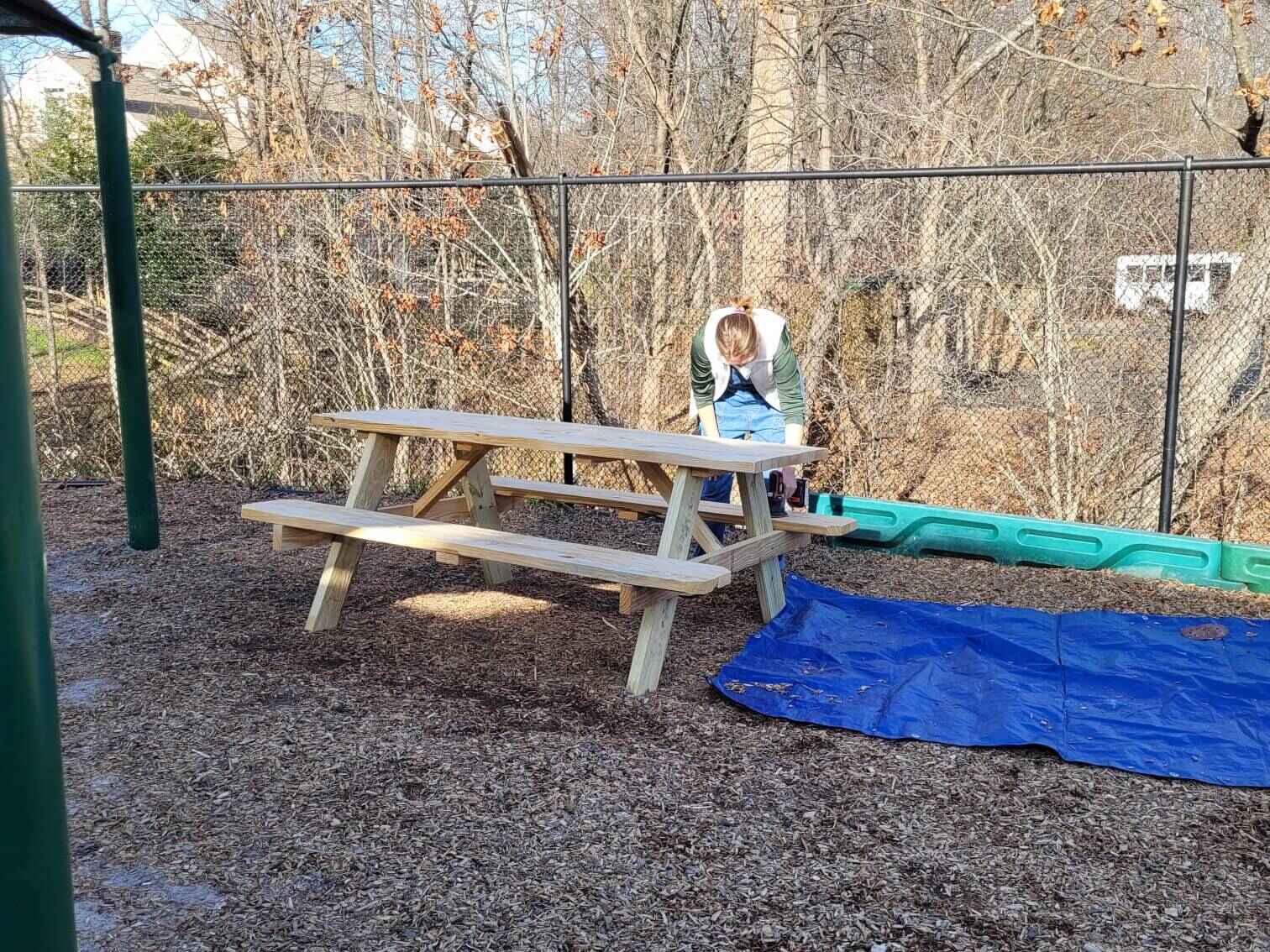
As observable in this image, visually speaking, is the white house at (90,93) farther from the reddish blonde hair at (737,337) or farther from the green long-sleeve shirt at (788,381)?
the green long-sleeve shirt at (788,381)

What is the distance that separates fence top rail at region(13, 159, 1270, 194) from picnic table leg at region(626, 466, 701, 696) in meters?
2.37

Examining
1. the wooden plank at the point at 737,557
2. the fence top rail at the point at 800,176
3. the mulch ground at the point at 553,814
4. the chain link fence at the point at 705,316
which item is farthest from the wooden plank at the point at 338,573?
the chain link fence at the point at 705,316

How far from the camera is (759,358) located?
5379mm

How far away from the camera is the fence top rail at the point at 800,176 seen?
5215 millimetres

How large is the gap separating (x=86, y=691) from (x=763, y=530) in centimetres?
261

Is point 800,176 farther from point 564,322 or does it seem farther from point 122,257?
point 122,257

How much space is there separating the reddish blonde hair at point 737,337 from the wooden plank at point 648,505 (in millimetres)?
696

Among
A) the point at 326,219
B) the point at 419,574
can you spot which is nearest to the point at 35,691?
the point at 419,574

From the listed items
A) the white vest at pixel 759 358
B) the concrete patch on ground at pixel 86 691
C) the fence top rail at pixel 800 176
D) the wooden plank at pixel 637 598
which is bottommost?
the concrete patch on ground at pixel 86 691

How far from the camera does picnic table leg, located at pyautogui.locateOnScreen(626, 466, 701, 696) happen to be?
3963 mm

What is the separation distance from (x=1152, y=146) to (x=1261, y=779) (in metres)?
6.80

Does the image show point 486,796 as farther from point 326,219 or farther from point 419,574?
point 326,219

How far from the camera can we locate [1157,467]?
647 cm

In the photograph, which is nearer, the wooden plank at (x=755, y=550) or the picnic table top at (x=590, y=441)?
the picnic table top at (x=590, y=441)
